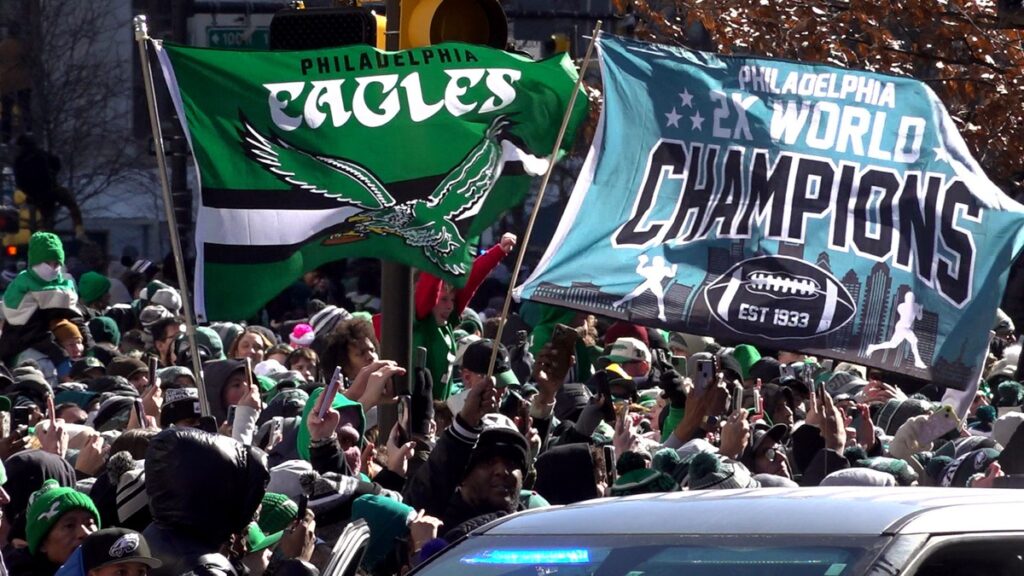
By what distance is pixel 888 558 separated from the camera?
381cm

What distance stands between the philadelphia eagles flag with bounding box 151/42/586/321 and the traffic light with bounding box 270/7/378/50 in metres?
0.14

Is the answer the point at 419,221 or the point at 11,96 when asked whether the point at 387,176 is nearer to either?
the point at 419,221

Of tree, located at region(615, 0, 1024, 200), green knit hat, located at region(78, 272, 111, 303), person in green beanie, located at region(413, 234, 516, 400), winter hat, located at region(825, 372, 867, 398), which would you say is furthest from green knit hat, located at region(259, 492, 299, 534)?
green knit hat, located at region(78, 272, 111, 303)

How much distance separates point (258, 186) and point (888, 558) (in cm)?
496

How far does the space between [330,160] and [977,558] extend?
491 centimetres

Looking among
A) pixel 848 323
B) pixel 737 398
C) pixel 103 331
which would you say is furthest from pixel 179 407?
pixel 103 331

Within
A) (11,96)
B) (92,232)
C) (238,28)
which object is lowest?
(92,232)

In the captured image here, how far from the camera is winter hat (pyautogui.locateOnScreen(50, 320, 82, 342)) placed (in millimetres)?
12672

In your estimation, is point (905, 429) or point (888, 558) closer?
point (888, 558)

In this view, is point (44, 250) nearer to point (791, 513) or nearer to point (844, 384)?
point (844, 384)

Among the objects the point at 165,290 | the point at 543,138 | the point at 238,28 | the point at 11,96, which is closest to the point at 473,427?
the point at 543,138

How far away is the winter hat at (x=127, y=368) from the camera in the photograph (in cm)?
1123

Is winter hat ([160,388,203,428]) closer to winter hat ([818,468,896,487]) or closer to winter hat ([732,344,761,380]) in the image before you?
winter hat ([818,468,896,487])

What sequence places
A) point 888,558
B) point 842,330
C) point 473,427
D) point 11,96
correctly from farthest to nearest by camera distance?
point 11,96 → point 842,330 → point 473,427 → point 888,558
